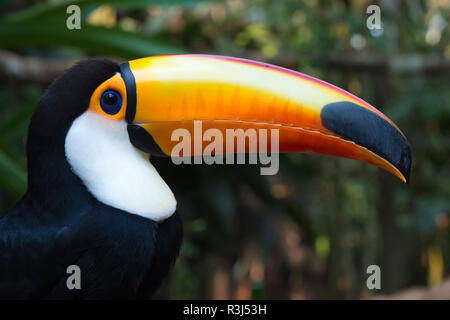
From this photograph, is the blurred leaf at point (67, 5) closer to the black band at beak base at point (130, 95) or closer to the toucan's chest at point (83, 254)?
the black band at beak base at point (130, 95)

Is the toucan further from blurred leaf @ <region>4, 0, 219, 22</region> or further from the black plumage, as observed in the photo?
blurred leaf @ <region>4, 0, 219, 22</region>

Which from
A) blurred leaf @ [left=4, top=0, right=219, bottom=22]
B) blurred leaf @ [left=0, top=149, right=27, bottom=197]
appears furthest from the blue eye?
blurred leaf @ [left=4, top=0, right=219, bottom=22]

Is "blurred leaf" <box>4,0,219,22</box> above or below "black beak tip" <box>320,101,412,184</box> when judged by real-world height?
above

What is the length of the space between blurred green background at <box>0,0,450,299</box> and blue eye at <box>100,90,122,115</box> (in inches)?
58.8

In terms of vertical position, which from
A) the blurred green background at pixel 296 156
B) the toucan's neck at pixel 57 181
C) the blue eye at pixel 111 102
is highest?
the blurred green background at pixel 296 156

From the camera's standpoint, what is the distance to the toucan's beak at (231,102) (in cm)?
139

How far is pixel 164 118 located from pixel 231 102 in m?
0.18

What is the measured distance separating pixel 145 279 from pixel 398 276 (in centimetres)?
383

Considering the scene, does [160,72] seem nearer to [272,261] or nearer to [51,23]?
[51,23]

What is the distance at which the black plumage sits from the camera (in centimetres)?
134

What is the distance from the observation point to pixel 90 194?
137 centimetres

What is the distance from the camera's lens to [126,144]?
1.42 metres

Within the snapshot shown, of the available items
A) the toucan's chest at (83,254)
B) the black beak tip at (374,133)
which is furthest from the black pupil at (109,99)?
the black beak tip at (374,133)
